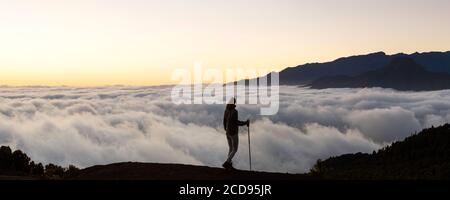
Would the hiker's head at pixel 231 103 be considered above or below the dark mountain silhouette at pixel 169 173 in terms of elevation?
above

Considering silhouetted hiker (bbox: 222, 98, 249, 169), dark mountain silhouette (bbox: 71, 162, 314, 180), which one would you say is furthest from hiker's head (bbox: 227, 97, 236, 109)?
dark mountain silhouette (bbox: 71, 162, 314, 180)

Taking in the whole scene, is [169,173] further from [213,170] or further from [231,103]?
[231,103]

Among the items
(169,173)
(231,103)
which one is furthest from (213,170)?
(231,103)

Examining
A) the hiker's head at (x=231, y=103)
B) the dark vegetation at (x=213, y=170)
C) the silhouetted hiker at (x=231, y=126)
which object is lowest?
the dark vegetation at (x=213, y=170)

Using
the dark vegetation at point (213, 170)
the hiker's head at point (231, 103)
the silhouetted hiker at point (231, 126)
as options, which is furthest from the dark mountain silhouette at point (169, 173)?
the hiker's head at point (231, 103)

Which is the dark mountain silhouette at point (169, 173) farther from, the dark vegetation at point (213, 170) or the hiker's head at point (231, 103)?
the hiker's head at point (231, 103)

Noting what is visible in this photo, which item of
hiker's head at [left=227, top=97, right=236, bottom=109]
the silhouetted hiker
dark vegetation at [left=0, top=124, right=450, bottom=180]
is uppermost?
hiker's head at [left=227, top=97, right=236, bottom=109]

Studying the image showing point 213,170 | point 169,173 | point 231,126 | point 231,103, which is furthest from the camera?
point 213,170

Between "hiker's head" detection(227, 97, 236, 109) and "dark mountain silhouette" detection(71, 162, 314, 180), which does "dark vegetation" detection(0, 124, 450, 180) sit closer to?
"dark mountain silhouette" detection(71, 162, 314, 180)

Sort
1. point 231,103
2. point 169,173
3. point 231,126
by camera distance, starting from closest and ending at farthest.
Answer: point 231,126 → point 231,103 → point 169,173

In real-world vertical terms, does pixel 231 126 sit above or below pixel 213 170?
above

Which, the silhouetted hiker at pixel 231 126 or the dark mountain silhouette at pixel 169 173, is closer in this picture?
the dark mountain silhouette at pixel 169 173
